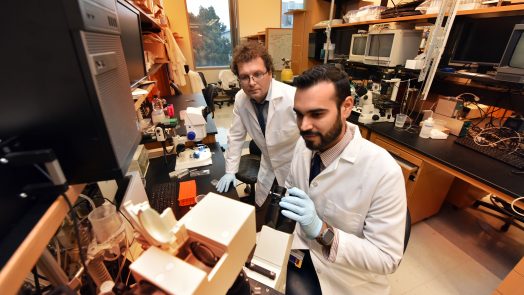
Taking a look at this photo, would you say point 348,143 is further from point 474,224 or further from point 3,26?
point 474,224

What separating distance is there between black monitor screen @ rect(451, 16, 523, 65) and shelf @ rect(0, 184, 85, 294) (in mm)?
2601

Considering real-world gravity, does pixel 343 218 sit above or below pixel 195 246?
below

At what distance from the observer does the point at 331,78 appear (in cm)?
99

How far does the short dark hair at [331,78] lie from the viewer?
3.26ft

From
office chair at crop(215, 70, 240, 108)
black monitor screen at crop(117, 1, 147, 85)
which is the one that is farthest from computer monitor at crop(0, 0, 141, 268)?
office chair at crop(215, 70, 240, 108)

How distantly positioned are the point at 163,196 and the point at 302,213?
2.67 ft

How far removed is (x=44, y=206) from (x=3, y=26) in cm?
34

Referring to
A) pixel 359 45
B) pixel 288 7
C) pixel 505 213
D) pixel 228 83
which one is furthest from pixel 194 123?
pixel 288 7

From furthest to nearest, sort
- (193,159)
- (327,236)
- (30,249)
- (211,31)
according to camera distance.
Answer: (211,31) → (193,159) → (327,236) → (30,249)

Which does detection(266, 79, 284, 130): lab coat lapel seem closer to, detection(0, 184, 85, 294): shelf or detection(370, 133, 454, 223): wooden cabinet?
detection(370, 133, 454, 223): wooden cabinet

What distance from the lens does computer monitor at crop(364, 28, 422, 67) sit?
6.89ft

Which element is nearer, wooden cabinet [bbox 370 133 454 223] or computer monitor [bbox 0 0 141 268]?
computer monitor [bbox 0 0 141 268]

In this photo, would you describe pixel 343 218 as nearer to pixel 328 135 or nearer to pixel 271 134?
pixel 328 135

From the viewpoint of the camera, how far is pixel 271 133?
68.4 inches
